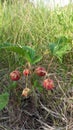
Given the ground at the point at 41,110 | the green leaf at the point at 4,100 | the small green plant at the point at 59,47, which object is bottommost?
the ground at the point at 41,110

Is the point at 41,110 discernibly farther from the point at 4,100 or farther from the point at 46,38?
the point at 46,38

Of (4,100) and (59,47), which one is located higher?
(59,47)

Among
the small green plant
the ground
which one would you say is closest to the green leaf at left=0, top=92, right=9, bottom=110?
the ground

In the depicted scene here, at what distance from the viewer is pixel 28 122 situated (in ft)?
3.58

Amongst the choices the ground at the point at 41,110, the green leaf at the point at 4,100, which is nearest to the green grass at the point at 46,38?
the ground at the point at 41,110

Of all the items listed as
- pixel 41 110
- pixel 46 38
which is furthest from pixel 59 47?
pixel 46 38

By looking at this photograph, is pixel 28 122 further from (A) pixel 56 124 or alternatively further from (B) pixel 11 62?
(B) pixel 11 62

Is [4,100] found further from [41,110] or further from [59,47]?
[59,47]

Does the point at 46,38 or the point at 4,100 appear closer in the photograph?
the point at 4,100

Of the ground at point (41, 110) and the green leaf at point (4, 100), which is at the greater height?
the green leaf at point (4, 100)

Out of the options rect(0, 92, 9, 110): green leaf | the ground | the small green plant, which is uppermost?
the small green plant

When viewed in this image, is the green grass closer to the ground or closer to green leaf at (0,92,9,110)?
the ground

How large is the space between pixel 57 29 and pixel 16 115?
528 millimetres

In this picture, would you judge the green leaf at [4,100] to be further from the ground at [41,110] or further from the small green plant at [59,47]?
the small green plant at [59,47]
